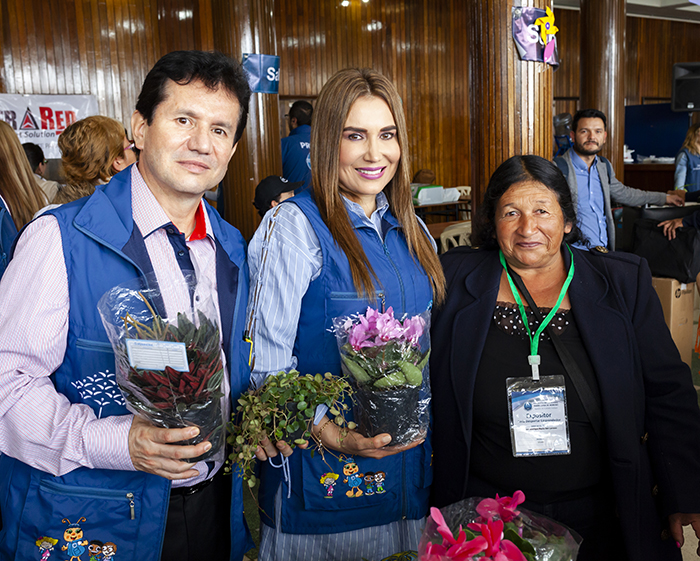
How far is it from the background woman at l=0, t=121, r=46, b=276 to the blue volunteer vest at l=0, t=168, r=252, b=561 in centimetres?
154

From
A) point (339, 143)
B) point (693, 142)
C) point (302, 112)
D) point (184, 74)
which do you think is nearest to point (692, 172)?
point (693, 142)

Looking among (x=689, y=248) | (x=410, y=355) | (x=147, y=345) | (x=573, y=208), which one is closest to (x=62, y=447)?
(x=147, y=345)

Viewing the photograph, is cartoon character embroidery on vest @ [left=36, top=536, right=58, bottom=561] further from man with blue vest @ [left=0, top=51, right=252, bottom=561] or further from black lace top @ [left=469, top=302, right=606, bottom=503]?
black lace top @ [left=469, top=302, right=606, bottom=503]

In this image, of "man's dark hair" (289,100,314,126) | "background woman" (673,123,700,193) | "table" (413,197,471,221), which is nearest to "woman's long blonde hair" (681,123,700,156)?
"background woman" (673,123,700,193)

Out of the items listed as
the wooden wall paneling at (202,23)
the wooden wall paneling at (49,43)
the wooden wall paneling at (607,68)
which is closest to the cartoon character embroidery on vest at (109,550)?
the wooden wall paneling at (607,68)

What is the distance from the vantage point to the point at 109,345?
3.69 feet

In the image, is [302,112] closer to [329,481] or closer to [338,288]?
[338,288]

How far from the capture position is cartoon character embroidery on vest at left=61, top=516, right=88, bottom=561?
1.13 meters

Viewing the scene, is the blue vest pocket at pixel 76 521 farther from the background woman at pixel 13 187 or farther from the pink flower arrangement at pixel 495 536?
the background woman at pixel 13 187

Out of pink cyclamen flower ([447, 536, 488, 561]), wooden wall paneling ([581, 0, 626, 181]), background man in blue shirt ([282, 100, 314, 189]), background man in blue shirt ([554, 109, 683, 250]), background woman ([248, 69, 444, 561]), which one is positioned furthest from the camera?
wooden wall paneling ([581, 0, 626, 181])

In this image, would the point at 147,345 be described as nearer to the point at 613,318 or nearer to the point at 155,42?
the point at 613,318

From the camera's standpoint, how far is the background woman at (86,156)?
7.90ft

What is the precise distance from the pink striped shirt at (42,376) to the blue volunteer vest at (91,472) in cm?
3

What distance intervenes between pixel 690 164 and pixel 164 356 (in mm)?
7107
